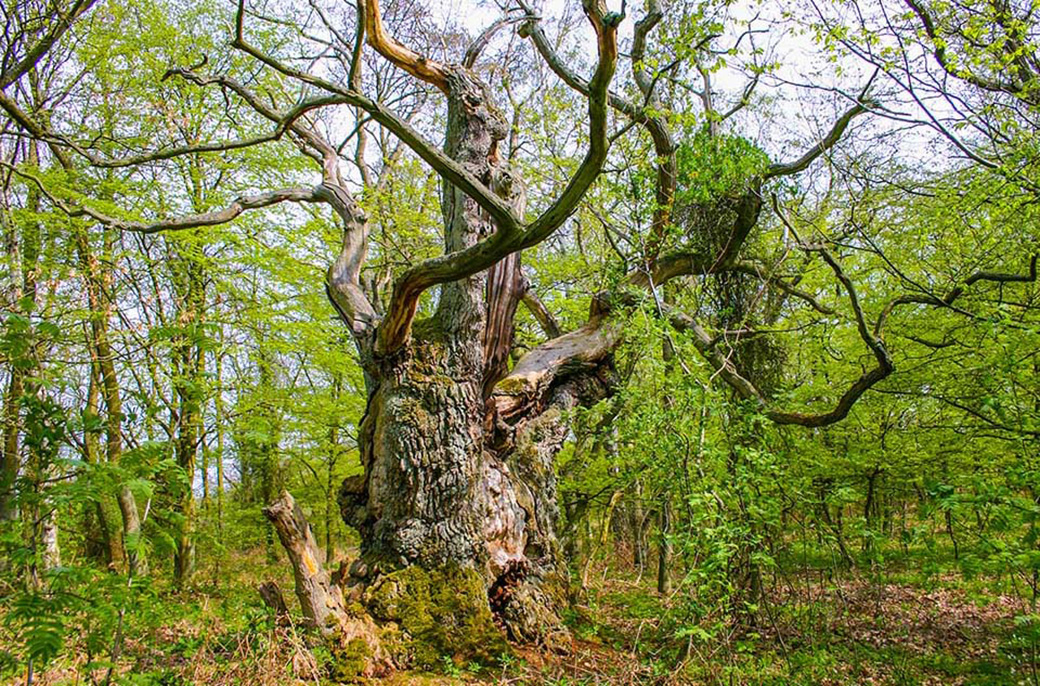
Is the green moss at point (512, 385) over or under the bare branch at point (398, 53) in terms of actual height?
under

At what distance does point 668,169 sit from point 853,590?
582 centimetres

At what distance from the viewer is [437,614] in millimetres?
4348

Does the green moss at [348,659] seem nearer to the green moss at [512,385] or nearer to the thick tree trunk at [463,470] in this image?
the thick tree trunk at [463,470]

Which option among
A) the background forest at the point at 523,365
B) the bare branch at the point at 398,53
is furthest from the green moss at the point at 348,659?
the bare branch at the point at 398,53

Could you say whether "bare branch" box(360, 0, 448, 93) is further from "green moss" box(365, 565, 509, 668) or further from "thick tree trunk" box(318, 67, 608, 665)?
"green moss" box(365, 565, 509, 668)

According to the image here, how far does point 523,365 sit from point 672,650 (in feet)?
8.83

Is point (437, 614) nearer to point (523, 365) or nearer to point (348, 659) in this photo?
point (348, 659)

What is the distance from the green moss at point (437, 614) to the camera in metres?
4.26

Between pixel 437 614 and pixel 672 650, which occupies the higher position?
pixel 437 614

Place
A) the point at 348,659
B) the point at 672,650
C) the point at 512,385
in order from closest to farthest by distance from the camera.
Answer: the point at 348,659, the point at 672,650, the point at 512,385

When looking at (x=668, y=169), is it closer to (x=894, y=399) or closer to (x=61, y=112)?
(x=894, y=399)

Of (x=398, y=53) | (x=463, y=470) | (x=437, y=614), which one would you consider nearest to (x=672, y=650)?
(x=437, y=614)

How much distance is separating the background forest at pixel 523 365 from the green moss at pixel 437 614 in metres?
0.02

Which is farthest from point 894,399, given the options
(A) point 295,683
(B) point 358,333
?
(A) point 295,683
